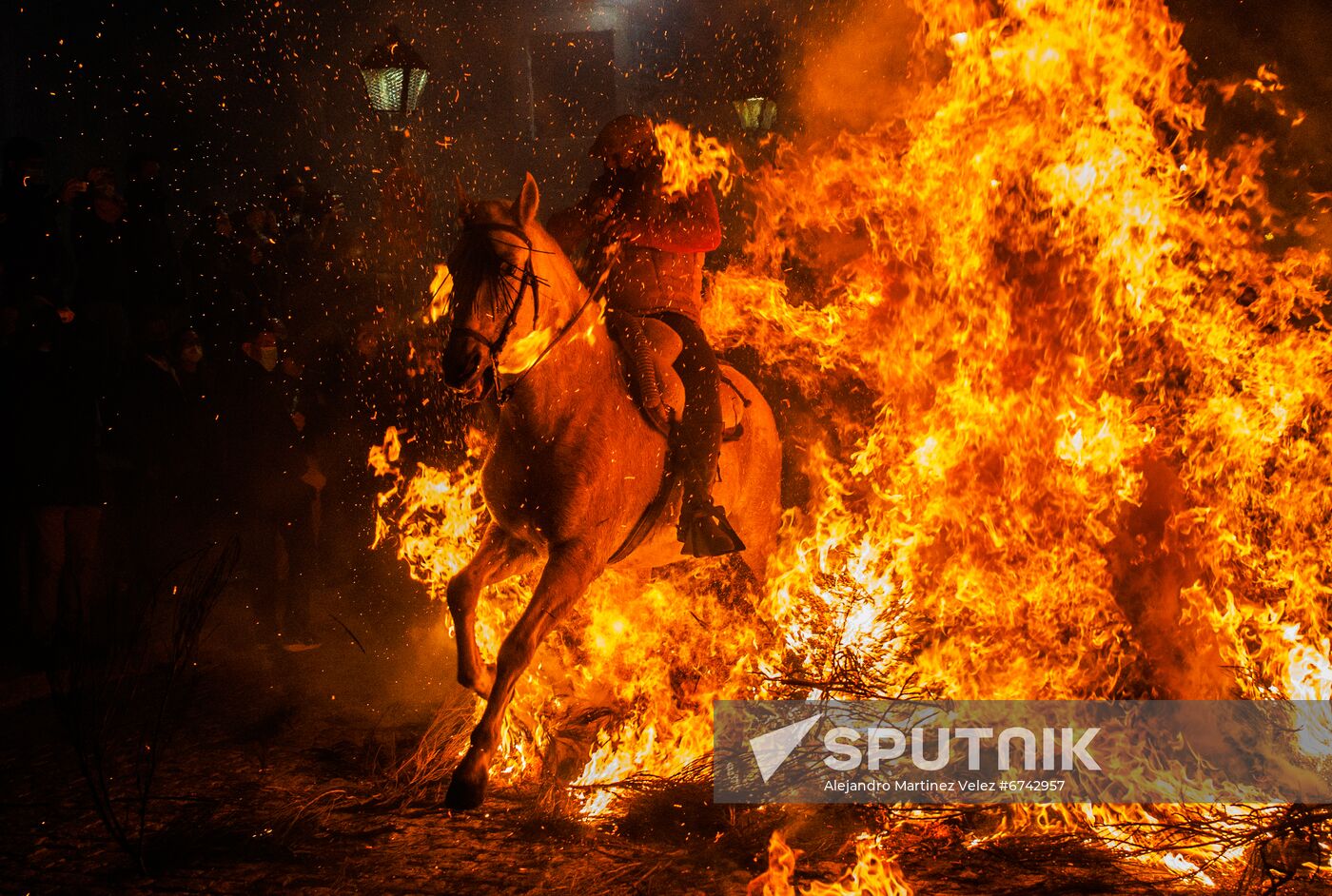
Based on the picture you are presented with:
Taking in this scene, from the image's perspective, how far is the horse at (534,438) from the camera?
5.24 metres

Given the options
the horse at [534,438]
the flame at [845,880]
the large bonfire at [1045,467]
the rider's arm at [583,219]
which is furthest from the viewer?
the rider's arm at [583,219]

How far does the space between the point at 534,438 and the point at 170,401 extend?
533 cm

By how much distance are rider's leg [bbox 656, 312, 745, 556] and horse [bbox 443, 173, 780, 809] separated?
18 cm

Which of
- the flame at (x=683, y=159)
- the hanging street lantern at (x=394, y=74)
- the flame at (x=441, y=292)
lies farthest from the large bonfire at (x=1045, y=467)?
the hanging street lantern at (x=394, y=74)

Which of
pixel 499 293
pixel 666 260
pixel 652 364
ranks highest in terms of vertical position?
pixel 666 260

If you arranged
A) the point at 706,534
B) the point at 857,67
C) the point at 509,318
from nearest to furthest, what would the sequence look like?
the point at 509,318, the point at 706,534, the point at 857,67

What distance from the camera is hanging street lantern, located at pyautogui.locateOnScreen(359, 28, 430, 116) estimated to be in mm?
11266

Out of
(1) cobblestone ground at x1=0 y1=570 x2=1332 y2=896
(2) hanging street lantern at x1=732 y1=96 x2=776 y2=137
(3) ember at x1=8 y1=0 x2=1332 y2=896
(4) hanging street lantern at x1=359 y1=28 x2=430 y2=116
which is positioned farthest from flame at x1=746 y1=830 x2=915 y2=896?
(2) hanging street lantern at x1=732 y1=96 x2=776 y2=137

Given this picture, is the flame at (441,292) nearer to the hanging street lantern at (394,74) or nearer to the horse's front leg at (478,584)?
the horse's front leg at (478,584)

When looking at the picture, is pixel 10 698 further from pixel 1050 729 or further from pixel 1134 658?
pixel 1134 658

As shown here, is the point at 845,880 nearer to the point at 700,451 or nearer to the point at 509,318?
the point at 700,451

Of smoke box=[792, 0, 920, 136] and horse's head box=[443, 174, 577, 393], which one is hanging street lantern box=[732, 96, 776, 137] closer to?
smoke box=[792, 0, 920, 136]

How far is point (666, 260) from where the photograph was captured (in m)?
7.00
